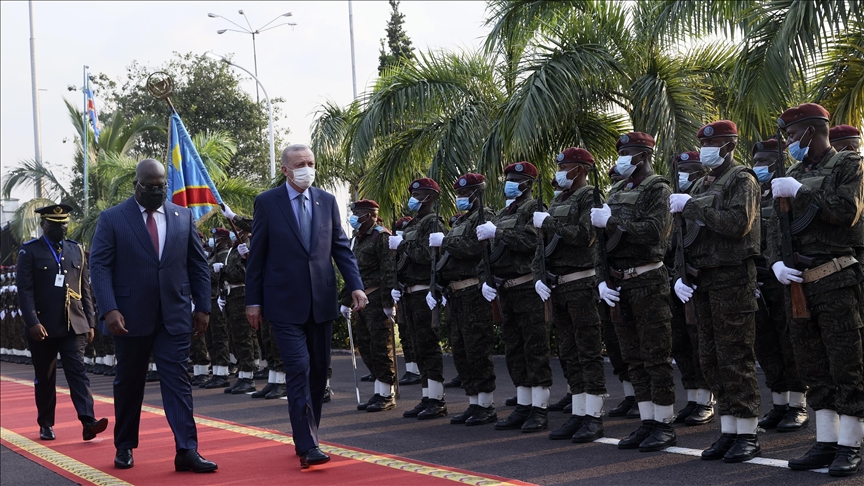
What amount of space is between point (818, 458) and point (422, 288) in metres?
5.09

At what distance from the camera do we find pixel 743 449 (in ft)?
21.2

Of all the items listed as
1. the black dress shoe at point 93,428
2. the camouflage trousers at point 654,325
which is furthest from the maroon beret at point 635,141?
the black dress shoe at point 93,428

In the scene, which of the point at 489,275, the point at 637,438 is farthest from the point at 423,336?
the point at 637,438

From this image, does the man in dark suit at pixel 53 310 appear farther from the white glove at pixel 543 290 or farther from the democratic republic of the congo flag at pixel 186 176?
the white glove at pixel 543 290

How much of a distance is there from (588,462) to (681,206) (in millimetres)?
1881

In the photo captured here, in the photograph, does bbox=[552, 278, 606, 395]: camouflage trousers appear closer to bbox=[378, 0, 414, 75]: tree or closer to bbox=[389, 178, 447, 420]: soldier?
bbox=[389, 178, 447, 420]: soldier

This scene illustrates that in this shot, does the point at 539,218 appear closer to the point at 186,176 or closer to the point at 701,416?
the point at 701,416

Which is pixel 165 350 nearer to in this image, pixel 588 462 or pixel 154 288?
pixel 154 288

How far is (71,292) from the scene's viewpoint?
9.66 metres

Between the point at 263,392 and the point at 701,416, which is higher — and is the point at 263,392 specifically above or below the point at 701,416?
above

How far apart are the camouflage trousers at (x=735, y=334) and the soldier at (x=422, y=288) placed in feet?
12.1

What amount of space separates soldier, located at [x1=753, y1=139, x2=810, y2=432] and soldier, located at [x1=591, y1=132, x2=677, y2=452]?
1.14m

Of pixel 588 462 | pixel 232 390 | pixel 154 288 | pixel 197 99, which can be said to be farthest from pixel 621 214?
pixel 197 99

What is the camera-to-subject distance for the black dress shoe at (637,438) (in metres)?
7.27
